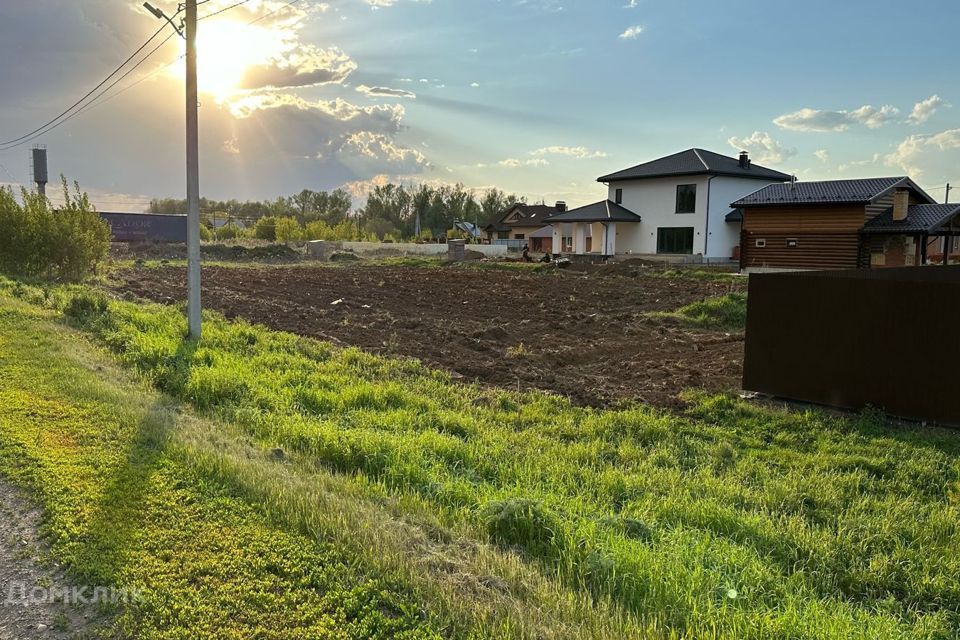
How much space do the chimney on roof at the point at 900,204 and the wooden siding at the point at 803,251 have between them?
Answer: 2200 millimetres

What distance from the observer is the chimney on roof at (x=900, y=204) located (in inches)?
1170

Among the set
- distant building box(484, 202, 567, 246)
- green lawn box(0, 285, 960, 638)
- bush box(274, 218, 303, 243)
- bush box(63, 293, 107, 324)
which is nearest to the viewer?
green lawn box(0, 285, 960, 638)

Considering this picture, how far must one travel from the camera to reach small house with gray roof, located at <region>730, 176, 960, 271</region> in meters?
29.0

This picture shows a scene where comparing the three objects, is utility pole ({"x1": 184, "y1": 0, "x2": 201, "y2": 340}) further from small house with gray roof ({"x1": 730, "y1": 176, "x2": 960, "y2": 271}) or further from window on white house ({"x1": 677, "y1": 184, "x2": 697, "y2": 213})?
window on white house ({"x1": 677, "y1": 184, "x2": 697, "y2": 213})

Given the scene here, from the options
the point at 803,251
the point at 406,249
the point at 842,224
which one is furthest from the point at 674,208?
the point at 406,249

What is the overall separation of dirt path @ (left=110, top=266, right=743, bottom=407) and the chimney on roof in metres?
10.8

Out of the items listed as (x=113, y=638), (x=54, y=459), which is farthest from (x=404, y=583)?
(x=54, y=459)

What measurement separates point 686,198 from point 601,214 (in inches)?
238

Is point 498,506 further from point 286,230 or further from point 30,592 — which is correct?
point 286,230

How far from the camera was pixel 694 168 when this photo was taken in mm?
41875

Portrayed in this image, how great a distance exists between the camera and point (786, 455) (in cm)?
626

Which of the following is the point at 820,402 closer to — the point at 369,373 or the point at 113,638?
the point at 369,373

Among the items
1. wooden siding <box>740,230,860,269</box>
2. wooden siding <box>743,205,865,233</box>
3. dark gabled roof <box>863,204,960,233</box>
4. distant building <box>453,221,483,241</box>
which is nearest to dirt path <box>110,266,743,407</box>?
wooden siding <box>740,230,860,269</box>

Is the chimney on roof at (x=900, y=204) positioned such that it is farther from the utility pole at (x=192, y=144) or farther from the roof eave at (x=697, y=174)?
the utility pole at (x=192, y=144)
